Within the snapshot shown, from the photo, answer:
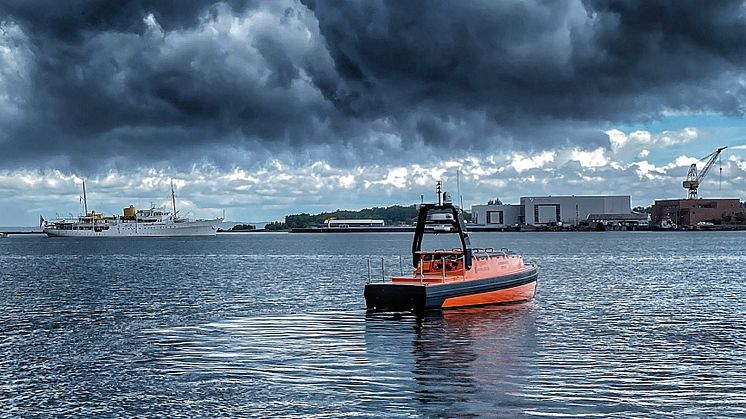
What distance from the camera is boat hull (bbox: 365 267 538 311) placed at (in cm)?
4606

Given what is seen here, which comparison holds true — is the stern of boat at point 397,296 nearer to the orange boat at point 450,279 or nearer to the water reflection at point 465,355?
the orange boat at point 450,279

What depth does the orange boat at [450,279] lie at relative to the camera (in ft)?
152

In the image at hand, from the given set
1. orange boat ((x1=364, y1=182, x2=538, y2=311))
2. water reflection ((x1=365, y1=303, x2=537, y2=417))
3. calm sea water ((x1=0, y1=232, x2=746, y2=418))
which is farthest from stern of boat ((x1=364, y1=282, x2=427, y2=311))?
calm sea water ((x1=0, y1=232, x2=746, y2=418))

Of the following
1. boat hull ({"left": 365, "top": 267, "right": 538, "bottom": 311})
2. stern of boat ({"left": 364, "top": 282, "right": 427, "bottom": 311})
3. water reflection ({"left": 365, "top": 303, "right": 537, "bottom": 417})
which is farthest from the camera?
boat hull ({"left": 365, "top": 267, "right": 538, "bottom": 311})

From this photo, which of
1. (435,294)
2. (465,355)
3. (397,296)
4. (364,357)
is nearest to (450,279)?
(435,294)

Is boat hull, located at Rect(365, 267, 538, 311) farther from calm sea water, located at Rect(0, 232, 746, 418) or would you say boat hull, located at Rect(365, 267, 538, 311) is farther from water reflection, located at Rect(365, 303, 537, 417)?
calm sea water, located at Rect(0, 232, 746, 418)

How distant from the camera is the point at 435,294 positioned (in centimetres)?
4638

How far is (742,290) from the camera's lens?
67.3 m

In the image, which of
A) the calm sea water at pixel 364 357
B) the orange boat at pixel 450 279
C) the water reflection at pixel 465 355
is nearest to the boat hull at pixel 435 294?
the orange boat at pixel 450 279

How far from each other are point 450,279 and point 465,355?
14539 mm

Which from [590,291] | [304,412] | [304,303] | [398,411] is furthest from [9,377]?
[590,291]

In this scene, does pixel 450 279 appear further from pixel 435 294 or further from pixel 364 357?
pixel 364 357

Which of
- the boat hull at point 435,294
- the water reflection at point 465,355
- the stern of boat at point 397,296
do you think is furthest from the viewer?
the boat hull at point 435,294

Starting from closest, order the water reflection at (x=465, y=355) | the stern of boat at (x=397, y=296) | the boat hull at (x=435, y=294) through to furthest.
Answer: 1. the water reflection at (x=465, y=355)
2. the stern of boat at (x=397, y=296)
3. the boat hull at (x=435, y=294)
